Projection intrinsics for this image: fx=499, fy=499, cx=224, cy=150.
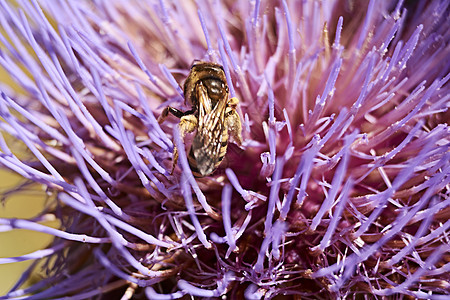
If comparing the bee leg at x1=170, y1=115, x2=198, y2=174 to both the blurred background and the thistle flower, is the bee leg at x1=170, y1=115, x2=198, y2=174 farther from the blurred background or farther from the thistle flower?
the blurred background

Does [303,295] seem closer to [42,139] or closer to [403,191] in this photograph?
[403,191]

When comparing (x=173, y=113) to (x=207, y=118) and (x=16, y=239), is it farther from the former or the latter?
(x=16, y=239)

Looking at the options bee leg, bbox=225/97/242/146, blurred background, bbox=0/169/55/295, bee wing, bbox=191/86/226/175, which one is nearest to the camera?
bee wing, bbox=191/86/226/175

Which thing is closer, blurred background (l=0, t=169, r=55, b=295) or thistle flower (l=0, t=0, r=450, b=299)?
thistle flower (l=0, t=0, r=450, b=299)

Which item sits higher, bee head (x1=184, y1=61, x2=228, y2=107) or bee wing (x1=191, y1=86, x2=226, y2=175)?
bee head (x1=184, y1=61, x2=228, y2=107)

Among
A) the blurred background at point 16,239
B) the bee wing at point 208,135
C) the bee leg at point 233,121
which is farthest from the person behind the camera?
the blurred background at point 16,239

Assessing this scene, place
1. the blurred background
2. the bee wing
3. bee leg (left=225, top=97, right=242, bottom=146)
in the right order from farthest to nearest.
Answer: the blurred background
bee leg (left=225, top=97, right=242, bottom=146)
the bee wing

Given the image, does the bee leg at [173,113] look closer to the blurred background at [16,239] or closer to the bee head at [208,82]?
the bee head at [208,82]

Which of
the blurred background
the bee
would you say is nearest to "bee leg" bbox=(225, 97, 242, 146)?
the bee

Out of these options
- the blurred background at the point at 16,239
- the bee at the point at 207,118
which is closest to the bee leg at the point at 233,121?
the bee at the point at 207,118

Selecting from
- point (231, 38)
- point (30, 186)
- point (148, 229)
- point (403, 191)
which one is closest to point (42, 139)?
point (30, 186)
